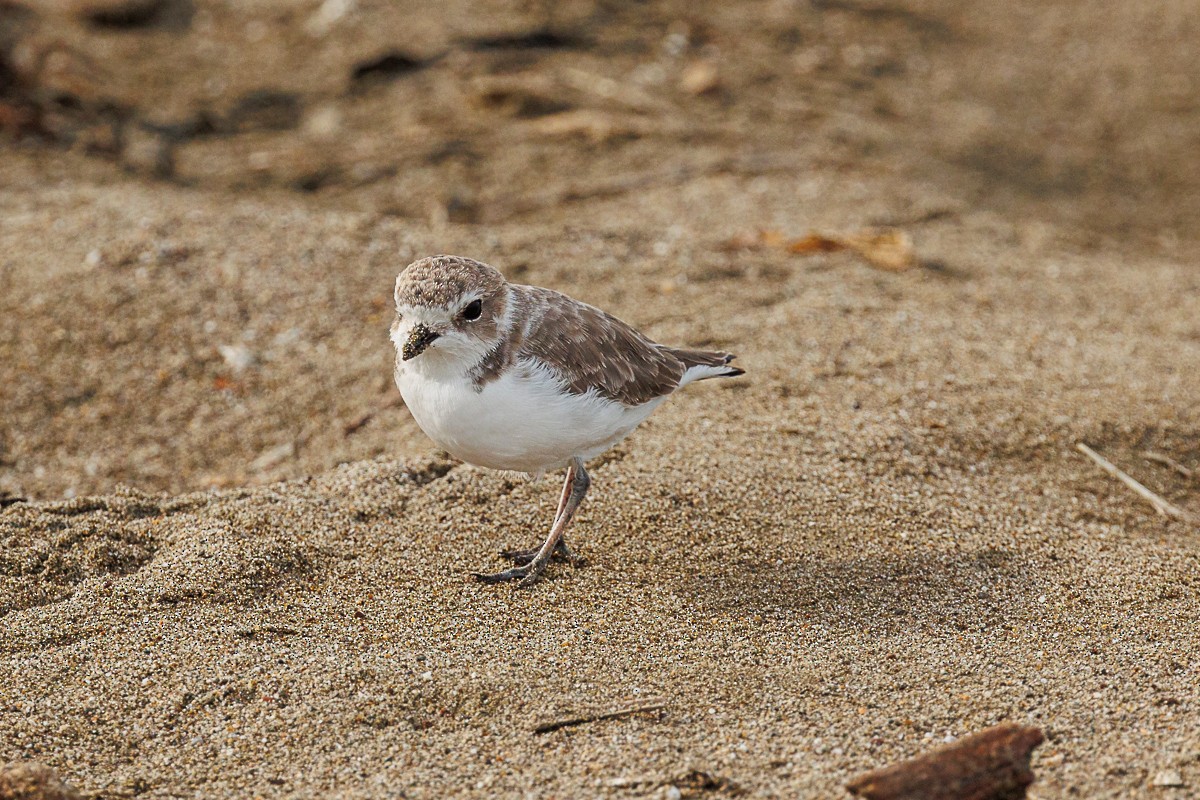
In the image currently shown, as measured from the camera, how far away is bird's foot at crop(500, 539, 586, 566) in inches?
180

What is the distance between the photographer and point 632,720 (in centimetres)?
364

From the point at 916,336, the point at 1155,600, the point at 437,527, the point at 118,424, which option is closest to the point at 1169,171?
the point at 916,336

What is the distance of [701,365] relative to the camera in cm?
491

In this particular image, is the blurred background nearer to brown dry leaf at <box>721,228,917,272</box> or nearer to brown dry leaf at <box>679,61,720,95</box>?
brown dry leaf at <box>679,61,720,95</box>

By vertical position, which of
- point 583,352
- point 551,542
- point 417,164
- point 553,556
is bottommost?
point 553,556

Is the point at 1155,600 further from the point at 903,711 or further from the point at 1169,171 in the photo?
the point at 1169,171

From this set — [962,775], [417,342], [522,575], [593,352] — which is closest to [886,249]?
[593,352]

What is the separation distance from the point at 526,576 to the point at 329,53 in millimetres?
6820

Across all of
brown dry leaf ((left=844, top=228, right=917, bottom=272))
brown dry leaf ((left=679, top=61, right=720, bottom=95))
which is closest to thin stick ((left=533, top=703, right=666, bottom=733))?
brown dry leaf ((left=844, top=228, right=917, bottom=272))

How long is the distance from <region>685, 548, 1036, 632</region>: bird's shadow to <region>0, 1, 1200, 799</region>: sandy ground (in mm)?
18

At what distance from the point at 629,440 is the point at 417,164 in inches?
152

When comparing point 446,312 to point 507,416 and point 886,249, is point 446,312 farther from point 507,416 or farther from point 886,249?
point 886,249

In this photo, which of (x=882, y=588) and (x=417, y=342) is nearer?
(x=417, y=342)

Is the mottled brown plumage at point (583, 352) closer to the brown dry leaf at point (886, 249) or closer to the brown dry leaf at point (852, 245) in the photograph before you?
the brown dry leaf at point (852, 245)
